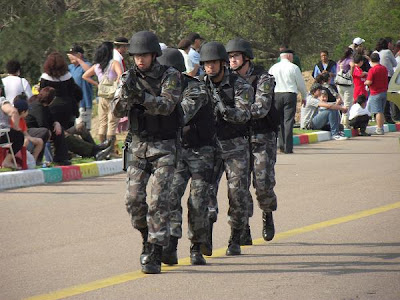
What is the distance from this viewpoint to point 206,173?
850cm

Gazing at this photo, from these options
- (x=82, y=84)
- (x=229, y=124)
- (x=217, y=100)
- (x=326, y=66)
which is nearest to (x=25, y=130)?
(x=82, y=84)

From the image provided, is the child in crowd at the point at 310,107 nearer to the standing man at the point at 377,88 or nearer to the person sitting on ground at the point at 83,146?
the standing man at the point at 377,88

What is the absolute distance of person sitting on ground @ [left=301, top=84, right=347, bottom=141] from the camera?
21.5 m

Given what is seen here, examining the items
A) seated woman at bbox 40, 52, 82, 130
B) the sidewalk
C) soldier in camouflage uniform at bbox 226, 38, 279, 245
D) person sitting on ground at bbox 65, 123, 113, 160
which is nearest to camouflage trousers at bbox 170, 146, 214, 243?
soldier in camouflage uniform at bbox 226, 38, 279, 245

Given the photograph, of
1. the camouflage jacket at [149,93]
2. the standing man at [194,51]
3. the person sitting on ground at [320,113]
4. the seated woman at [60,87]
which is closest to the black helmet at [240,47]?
the camouflage jacket at [149,93]

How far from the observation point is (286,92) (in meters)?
18.6

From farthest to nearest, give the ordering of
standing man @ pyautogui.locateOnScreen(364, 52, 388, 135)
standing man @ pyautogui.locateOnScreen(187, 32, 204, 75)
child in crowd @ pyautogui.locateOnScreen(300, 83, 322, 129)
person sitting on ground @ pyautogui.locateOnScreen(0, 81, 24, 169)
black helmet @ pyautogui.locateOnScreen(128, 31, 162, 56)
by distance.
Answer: standing man @ pyautogui.locateOnScreen(364, 52, 388, 135) < child in crowd @ pyautogui.locateOnScreen(300, 83, 322, 129) < standing man @ pyautogui.locateOnScreen(187, 32, 204, 75) < person sitting on ground @ pyautogui.locateOnScreen(0, 81, 24, 169) < black helmet @ pyautogui.locateOnScreen(128, 31, 162, 56)

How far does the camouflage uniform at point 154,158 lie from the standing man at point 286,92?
1040 cm

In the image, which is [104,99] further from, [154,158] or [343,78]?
[154,158]

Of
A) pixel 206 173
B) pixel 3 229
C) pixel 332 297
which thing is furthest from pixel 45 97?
pixel 332 297

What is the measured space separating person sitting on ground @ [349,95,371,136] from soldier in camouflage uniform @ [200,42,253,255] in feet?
44.0

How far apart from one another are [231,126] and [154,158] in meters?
1.07

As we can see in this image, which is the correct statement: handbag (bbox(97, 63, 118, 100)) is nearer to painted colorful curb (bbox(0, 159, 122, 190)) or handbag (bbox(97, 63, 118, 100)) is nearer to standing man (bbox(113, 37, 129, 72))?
standing man (bbox(113, 37, 129, 72))

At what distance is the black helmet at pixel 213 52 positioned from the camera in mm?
8648
